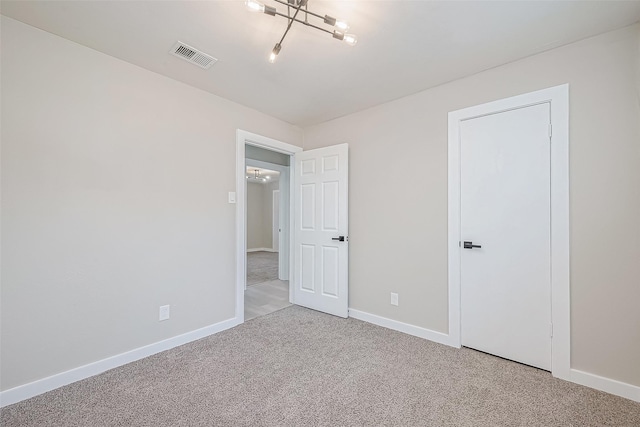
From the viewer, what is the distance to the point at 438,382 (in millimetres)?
1933

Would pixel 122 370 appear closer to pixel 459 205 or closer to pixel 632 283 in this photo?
pixel 459 205

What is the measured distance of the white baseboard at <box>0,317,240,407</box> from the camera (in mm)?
1728

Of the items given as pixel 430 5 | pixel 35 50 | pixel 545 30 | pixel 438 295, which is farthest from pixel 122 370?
pixel 545 30

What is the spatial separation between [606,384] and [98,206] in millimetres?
3857

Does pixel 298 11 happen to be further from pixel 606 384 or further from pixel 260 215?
pixel 260 215

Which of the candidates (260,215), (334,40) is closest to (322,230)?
(334,40)

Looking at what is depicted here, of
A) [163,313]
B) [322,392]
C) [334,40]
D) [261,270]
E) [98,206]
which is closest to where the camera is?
[322,392]

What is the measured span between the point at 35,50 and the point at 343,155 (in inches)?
104

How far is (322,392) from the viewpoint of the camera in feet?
5.98

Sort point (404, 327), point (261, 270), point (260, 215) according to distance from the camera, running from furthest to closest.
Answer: point (260, 215), point (261, 270), point (404, 327)

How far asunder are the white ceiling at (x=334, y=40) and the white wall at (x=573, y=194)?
0.58 ft

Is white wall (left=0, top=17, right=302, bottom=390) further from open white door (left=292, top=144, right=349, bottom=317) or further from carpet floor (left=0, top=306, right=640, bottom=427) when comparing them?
open white door (left=292, top=144, right=349, bottom=317)

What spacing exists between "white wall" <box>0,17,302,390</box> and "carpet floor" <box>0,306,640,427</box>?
1.15 feet

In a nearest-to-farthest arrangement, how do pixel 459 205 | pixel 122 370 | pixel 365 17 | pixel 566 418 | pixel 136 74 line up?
1. pixel 566 418
2. pixel 365 17
3. pixel 122 370
4. pixel 136 74
5. pixel 459 205
